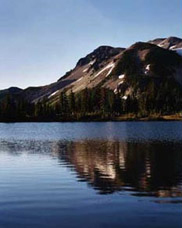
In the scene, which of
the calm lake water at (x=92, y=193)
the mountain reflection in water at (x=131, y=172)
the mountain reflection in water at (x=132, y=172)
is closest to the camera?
the calm lake water at (x=92, y=193)

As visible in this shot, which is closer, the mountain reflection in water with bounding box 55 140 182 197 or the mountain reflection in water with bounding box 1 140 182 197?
the mountain reflection in water with bounding box 1 140 182 197

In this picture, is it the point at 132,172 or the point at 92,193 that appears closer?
the point at 92,193

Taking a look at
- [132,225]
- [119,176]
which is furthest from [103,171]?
[132,225]

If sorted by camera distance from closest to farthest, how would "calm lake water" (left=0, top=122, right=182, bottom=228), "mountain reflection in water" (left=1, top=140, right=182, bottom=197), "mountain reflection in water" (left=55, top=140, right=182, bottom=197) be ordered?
1. "calm lake water" (left=0, top=122, right=182, bottom=228)
2. "mountain reflection in water" (left=1, top=140, right=182, bottom=197)
3. "mountain reflection in water" (left=55, top=140, right=182, bottom=197)

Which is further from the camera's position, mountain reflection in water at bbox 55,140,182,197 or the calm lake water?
mountain reflection in water at bbox 55,140,182,197

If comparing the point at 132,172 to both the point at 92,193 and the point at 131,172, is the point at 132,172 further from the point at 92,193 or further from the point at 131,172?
the point at 92,193

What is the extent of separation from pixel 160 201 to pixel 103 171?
553 inches

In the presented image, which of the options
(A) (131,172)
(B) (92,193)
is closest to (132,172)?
(A) (131,172)

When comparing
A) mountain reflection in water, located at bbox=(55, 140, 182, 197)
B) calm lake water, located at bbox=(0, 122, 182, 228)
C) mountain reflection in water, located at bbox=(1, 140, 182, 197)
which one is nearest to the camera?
calm lake water, located at bbox=(0, 122, 182, 228)

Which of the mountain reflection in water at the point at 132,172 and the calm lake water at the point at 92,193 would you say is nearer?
the calm lake water at the point at 92,193

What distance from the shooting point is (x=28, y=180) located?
33.2 metres

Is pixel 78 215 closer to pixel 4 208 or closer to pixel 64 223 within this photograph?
pixel 64 223

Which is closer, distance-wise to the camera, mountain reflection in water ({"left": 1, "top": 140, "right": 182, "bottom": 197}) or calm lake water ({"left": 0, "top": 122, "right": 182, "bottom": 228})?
calm lake water ({"left": 0, "top": 122, "right": 182, "bottom": 228})

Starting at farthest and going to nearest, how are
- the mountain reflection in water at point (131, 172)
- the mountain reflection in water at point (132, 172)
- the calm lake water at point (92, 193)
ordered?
the mountain reflection in water at point (132, 172) < the mountain reflection in water at point (131, 172) < the calm lake water at point (92, 193)
